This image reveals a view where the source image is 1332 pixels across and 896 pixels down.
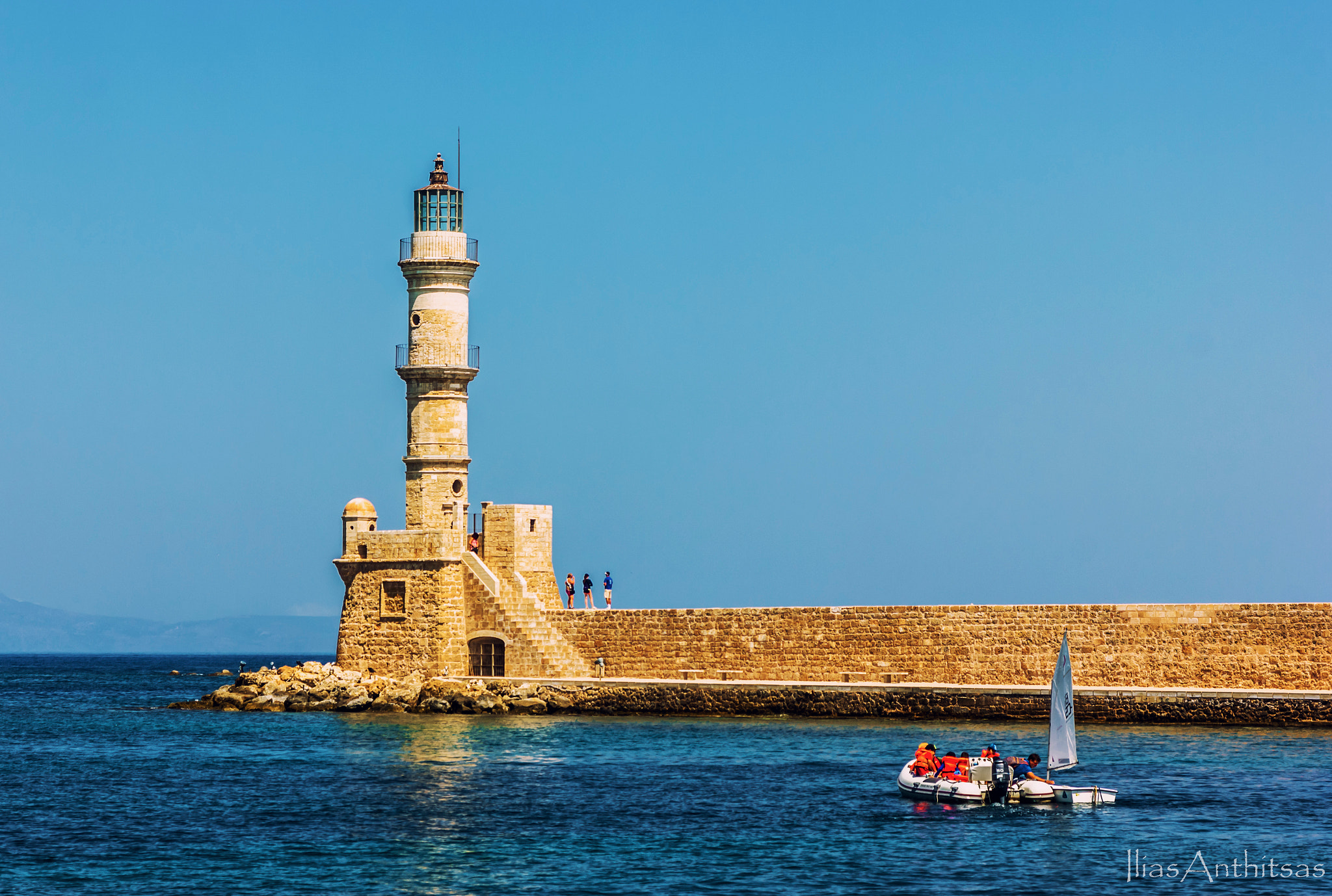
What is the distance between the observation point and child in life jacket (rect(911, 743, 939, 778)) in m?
22.5

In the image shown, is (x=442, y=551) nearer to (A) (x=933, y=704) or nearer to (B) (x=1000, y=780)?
(A) (x=933, y=704)

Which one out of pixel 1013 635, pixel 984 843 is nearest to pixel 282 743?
pixel 1013 635

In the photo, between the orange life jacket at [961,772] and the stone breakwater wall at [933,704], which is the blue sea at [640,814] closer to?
the stone breakwater wall at [933,704]

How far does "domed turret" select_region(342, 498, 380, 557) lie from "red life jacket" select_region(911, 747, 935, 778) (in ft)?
52.6

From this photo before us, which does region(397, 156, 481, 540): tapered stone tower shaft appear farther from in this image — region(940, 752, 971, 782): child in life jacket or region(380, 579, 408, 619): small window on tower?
region(940, 752, 971, 782): child in life jacket

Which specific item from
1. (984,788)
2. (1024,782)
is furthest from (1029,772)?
(984,788)

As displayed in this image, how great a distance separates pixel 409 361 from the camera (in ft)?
116

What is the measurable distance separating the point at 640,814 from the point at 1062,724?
5548mm

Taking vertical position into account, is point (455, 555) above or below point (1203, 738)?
above

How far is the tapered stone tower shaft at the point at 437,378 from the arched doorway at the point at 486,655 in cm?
219

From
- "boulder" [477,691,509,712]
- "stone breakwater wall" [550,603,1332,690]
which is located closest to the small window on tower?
"boulder" [477,691,509,712]

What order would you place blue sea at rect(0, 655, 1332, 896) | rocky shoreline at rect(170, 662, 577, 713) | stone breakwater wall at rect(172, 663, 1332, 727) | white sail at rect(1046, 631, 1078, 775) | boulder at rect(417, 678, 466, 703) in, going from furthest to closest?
boulder at rect(417, 678, 466, 703) → rocky shoreline at rect(170, 662, 577, 713) → stone breakwater wall at rect(172, 663, 1332, 727) → white sail at rect(1046, 631, 1078, 775) → blue sea at rect(0, 655, 1332, 896)

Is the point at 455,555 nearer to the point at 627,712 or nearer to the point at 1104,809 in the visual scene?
the point at 627,712

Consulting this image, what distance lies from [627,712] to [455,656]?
3957 millimetres
